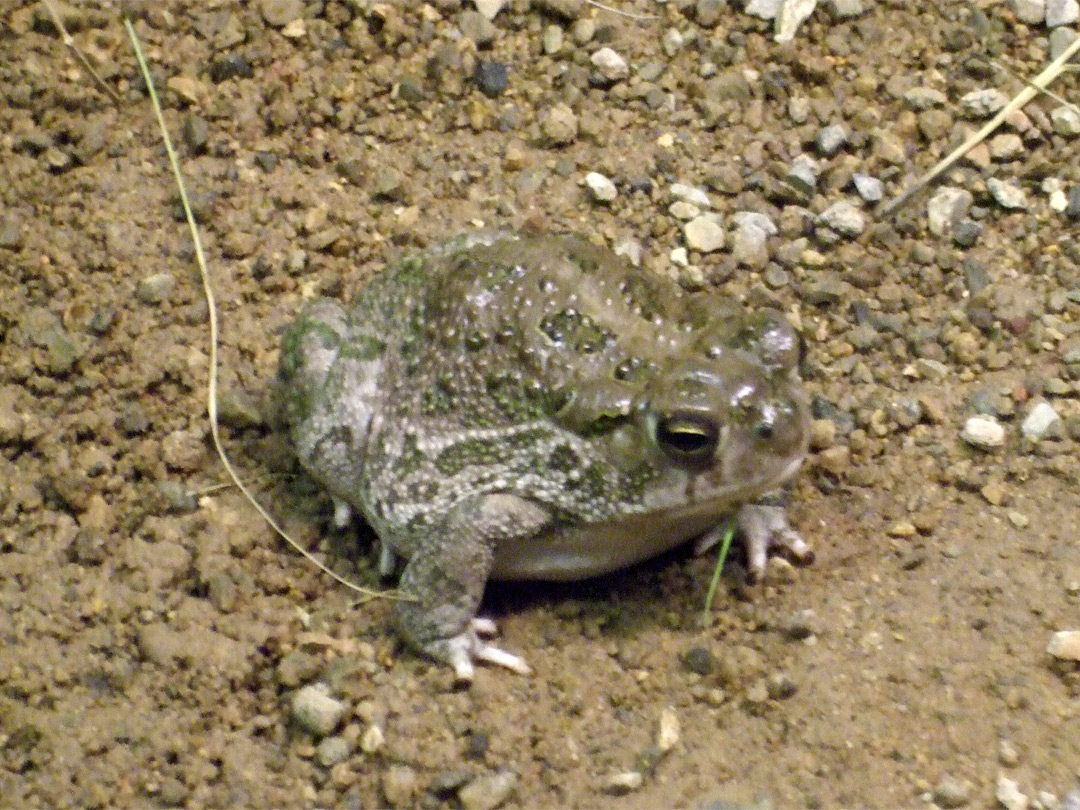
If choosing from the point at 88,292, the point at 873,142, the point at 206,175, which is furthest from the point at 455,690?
the point at 873,142

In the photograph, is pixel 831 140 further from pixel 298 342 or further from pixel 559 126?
pixel 298 342

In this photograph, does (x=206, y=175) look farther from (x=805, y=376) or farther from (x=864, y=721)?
(x=864, y=721)

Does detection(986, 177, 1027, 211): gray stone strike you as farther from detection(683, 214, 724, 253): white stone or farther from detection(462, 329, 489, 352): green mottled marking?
detection(462, 329, 489, 352): green mottled marking

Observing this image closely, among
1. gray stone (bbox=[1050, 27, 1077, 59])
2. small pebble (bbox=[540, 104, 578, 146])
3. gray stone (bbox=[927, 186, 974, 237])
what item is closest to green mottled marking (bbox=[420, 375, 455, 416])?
small pebble (bbox=[540, 104, 578, 146])

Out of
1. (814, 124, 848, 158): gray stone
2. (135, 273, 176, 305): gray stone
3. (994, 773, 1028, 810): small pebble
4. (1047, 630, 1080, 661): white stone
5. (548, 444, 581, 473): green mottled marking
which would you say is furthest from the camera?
(814, 124, 848, 158): gray stone

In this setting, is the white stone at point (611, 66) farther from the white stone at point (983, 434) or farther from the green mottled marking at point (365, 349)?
the white stone at point (983, 434)

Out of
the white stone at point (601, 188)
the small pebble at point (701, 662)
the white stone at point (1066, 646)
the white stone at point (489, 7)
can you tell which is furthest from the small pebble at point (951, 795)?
the white stone at point (489, 7)
